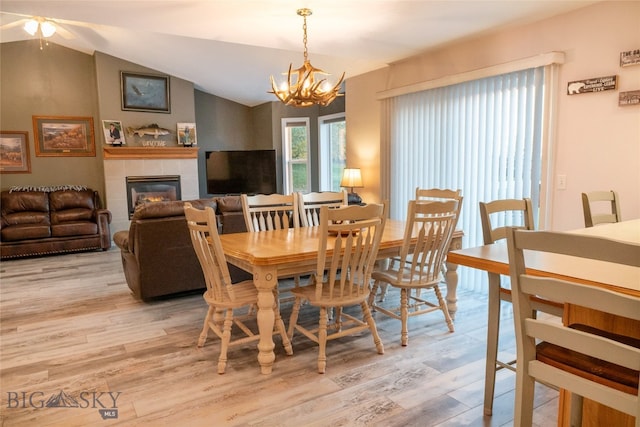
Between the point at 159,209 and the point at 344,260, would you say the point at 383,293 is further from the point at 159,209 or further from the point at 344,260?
the point at 159,209

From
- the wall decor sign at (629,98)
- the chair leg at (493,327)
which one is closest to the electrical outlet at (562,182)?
the wall decor sign at (629,98)

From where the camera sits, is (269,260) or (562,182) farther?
(562,182)

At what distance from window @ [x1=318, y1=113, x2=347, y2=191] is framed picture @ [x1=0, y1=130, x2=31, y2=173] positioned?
4.86 m

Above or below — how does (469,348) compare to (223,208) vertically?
below

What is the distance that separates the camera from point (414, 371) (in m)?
2.48

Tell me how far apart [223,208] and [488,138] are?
250 centimetres

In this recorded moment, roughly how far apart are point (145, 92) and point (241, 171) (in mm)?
2075

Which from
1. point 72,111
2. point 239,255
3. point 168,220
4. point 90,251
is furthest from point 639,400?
point 72,111

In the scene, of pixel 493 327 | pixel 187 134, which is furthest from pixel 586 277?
pixel 187 134

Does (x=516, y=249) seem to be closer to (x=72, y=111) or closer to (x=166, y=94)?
(x=166, y=94)

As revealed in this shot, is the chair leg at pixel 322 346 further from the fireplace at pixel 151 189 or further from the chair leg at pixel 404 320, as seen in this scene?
the fireplace at pixel 151 189

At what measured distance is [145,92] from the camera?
23.3 ft

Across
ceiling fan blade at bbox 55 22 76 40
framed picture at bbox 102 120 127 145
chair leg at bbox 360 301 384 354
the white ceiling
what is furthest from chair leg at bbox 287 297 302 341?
ceiling fan blade at bbox 55 22 76 40

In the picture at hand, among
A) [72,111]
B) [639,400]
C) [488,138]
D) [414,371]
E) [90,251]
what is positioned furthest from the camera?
[72,111]
